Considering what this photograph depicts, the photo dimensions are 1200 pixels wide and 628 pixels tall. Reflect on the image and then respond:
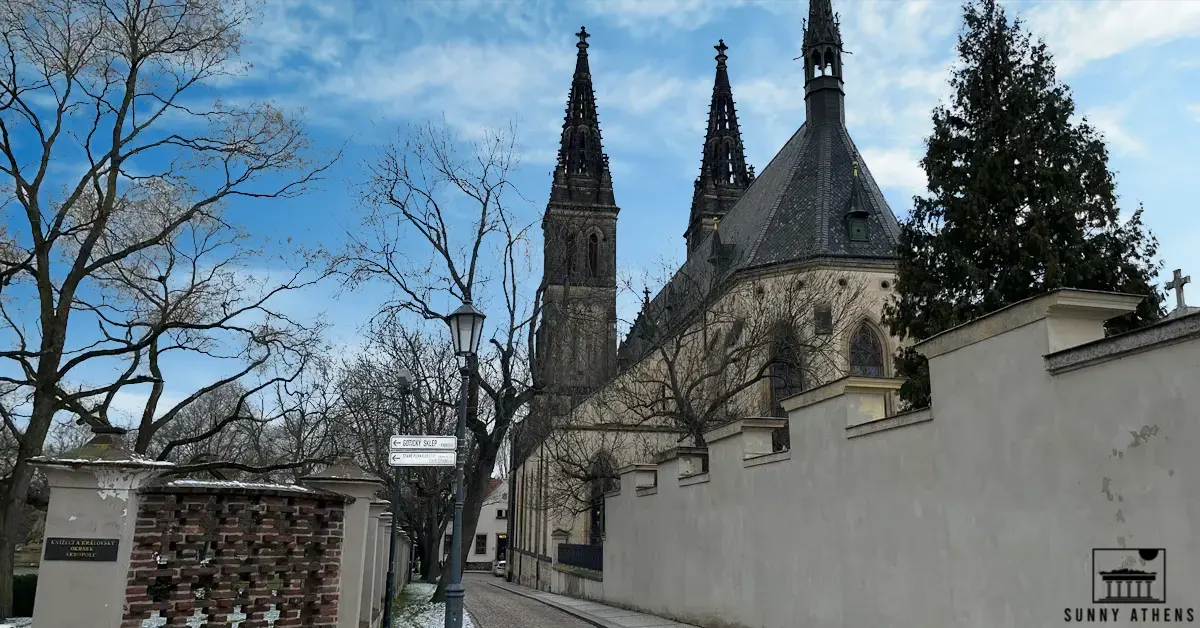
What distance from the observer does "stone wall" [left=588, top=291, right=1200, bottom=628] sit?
5914 mm

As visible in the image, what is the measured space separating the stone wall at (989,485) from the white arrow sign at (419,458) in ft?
15.4

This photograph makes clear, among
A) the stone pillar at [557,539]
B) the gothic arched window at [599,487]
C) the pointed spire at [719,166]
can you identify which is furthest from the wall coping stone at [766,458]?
the pointed spire at [719,166]

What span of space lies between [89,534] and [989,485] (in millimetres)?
7409

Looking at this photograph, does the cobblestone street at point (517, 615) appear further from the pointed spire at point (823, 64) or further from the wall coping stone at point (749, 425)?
the pointed spire at point (823, 64)

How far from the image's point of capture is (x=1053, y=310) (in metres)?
6.89

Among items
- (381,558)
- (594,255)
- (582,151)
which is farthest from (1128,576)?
(582,151)

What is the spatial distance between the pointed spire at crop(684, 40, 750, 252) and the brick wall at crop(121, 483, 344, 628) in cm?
4876

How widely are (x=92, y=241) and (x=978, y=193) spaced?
51.9ft

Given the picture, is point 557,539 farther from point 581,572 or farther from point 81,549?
point 81,549

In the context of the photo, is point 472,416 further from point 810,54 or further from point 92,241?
point 810,54

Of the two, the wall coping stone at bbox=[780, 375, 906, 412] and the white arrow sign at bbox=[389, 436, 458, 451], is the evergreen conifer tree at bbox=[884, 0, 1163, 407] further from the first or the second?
the white arrow sign at bbox=[389, 436, 458, 451]

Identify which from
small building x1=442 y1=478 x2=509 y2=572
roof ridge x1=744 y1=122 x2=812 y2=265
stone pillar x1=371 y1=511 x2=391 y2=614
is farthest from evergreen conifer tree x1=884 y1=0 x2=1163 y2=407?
small building x1=442 y1=478 x2=509 y2=572

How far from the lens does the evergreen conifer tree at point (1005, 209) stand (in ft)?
48.9

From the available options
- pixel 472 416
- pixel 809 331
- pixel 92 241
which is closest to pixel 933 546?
pixel 472 416
